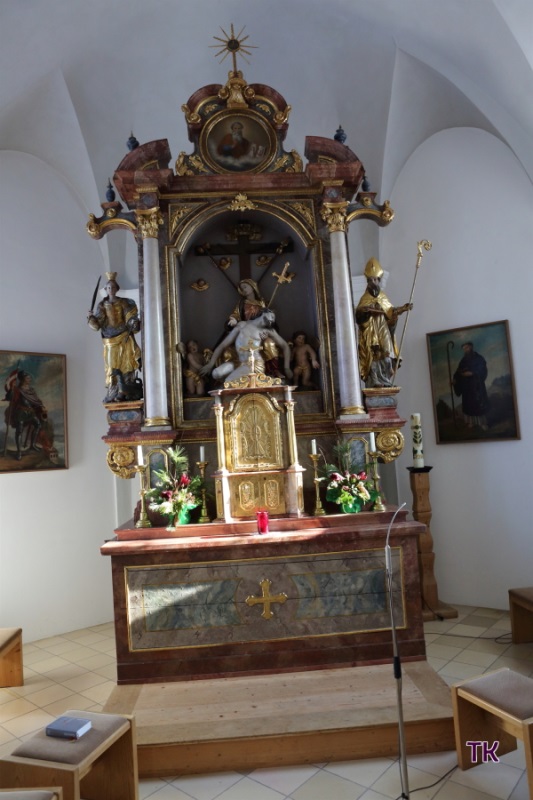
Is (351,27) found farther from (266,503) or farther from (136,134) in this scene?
(266,503)

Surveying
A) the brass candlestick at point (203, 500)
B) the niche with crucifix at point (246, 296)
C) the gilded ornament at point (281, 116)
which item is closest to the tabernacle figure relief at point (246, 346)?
the niche with crucifix at point (246, 296)

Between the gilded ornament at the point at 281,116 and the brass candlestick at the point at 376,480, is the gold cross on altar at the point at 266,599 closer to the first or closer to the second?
the brass candlestick at the point at 376,480

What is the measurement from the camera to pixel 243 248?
6.62 m

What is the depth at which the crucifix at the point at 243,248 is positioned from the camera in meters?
6.62

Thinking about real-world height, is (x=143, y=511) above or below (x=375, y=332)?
below

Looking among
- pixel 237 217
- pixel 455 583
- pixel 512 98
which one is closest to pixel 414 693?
pixel 455 583

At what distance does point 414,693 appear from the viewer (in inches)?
167

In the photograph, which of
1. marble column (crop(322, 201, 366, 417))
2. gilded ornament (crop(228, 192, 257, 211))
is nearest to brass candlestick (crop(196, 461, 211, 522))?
marble column (crop(322, 201, 366, 417))

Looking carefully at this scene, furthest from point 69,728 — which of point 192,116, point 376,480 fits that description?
point 192,116

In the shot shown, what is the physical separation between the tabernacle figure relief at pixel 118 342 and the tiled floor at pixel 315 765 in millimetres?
2845

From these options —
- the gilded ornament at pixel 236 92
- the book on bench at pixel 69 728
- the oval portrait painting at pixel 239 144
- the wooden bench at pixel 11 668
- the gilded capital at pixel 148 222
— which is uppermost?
the gilded ornament at pixel 236 92

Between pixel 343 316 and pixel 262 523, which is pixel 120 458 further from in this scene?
pixel 343 316

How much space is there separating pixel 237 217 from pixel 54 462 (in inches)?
154

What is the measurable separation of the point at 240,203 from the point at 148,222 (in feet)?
3.22
